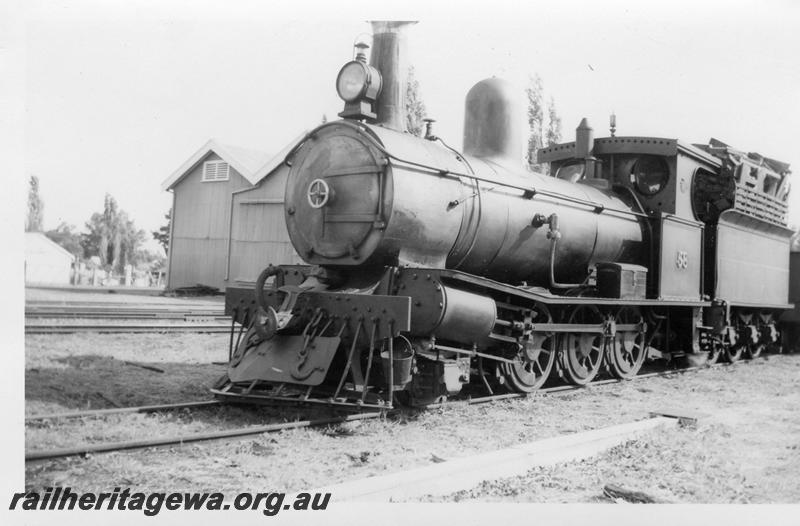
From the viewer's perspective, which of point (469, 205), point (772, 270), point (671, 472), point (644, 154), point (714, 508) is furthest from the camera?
point (772, 270)

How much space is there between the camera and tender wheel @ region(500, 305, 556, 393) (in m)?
7.77

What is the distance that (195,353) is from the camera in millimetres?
10547

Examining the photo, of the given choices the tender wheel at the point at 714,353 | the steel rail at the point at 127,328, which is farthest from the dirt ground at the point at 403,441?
the tender wheel at the point at 714,353

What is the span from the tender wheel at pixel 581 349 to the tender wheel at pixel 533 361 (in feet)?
0.85

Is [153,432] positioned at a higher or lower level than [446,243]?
lower

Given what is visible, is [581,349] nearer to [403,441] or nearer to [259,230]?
[403,441]

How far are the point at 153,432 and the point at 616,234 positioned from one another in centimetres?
635

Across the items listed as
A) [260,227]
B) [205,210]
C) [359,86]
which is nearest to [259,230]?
[260,227]

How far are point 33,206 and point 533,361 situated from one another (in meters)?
5.28

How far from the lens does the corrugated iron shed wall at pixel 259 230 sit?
859 inches

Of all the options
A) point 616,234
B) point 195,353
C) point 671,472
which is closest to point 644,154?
point 616,234

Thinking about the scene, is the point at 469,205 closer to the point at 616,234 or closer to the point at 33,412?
the point at 616,234

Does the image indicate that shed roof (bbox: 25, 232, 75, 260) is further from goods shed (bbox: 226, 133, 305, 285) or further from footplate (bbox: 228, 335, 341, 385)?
goods shed (bbox: 226, 133, 305, 285)

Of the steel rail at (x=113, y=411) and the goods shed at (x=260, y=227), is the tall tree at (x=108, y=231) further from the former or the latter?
the goods shed at (x=260, y=227)
